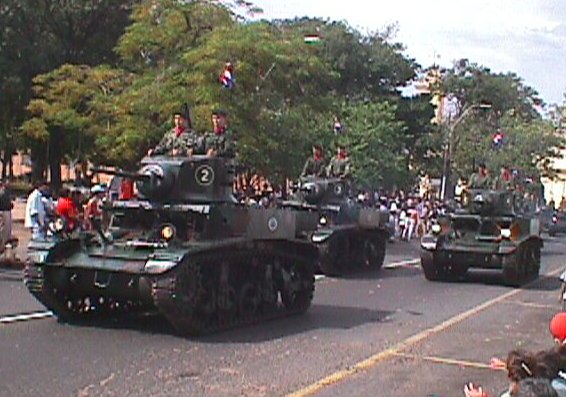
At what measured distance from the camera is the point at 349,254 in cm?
2309

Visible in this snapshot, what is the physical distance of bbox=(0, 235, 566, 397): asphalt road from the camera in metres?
9.73

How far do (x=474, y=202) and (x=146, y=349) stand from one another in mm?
11954

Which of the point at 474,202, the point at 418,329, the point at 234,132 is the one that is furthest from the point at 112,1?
the point at 418,329

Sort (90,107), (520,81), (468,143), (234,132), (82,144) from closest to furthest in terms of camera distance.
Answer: (234,132)
(90,107)
(82,144)
(468,143)
(520,81)

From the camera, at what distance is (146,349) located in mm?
11430

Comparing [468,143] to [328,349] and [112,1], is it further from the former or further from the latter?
[328,349]

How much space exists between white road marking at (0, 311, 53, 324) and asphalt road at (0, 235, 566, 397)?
0.09m

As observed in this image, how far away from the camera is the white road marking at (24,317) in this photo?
12875mm

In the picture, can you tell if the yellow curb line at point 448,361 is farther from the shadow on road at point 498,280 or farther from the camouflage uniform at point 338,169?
the camouflage uniform at point 338,169

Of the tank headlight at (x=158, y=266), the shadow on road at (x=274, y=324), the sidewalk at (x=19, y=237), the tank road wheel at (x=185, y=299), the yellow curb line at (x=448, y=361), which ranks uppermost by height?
the tank headlight at (x=158, y=266)

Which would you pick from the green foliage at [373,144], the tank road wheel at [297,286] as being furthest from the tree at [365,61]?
the tank road wheel at [297,286]

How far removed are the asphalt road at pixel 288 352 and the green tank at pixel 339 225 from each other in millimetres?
4227

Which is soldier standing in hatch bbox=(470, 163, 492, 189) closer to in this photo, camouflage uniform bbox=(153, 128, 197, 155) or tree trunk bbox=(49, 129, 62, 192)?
camouflage uniform bbox=(153, 128, 197, 155)

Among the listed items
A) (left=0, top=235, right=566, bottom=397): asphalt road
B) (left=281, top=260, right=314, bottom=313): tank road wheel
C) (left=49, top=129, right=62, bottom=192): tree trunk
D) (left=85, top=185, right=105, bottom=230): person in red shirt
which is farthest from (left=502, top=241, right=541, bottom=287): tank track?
(left=49, top=129, right=62, bottom=192): tree trunk
